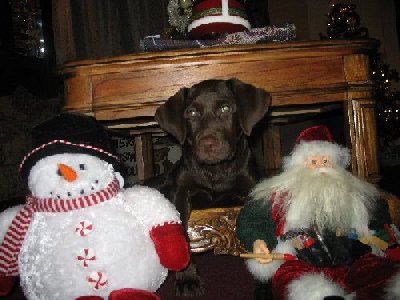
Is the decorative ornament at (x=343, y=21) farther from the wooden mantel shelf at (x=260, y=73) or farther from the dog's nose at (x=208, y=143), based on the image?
the dog's nose at (x=208, y=143)

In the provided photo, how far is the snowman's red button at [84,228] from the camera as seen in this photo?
47.3 inches

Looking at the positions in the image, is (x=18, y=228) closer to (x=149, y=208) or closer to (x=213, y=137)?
(x=149, y=208)

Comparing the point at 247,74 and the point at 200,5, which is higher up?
the point at 200,5

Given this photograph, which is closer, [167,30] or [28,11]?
[167,30]

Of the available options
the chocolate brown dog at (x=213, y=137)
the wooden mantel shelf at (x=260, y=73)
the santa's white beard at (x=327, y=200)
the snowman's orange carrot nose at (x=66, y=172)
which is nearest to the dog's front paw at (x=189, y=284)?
the chocolate brown dog at (x=213, y=137)

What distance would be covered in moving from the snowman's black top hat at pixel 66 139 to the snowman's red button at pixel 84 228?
9.6 inches

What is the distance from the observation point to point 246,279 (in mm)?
1793

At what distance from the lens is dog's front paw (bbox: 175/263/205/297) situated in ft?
5.38

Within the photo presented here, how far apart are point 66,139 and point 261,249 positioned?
0.81 metres

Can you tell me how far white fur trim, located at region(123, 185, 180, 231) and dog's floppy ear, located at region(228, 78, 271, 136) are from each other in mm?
843

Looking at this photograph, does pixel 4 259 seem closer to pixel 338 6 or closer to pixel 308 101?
pixel 308 101

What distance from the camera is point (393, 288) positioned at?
1.08 m

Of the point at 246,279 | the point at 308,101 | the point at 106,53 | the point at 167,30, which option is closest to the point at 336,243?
the point at 246,279

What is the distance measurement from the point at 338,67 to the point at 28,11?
484 cm
